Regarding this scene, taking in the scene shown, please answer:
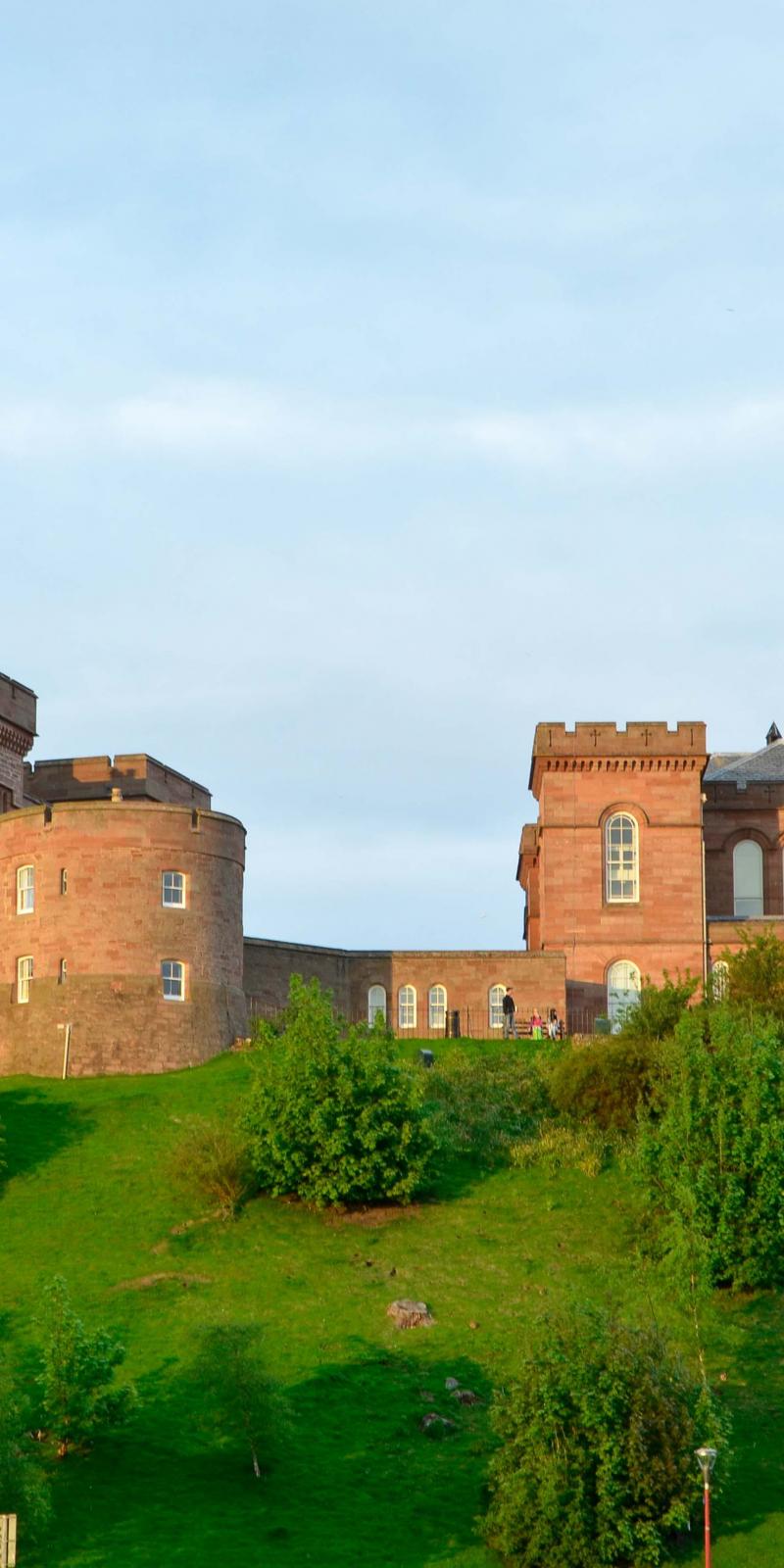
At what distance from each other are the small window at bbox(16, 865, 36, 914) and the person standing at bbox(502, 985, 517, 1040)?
1505 cm

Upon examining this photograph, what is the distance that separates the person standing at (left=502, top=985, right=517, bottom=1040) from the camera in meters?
76.6

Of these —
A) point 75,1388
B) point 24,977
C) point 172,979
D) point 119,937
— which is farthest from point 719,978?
point 75,1388

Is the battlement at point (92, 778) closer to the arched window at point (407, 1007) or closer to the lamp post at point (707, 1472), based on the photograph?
the arched window at point (407, 1007)

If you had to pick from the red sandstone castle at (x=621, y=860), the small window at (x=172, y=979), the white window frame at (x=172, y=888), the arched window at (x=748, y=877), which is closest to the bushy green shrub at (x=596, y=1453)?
the small window at (x=172, y=979)

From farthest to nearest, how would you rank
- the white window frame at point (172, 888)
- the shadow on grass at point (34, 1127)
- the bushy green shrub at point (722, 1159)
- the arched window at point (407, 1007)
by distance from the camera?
the arched window at point (407, 1007), the white window frame at point (172, 888), the shadow on grass at point (34, 1127), the bushy green shrub at point (722, 1159)

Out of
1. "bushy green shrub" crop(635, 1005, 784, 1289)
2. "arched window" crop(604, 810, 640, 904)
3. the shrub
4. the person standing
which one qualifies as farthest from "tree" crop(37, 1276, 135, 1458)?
"arched window" crop(604, 810, 640, 904)

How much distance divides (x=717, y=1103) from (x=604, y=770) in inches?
1010

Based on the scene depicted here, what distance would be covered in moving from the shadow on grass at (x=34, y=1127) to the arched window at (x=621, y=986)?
64.0ft

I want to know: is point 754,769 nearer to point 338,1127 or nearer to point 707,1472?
point 338,1127

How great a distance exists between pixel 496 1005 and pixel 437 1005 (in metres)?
1.88

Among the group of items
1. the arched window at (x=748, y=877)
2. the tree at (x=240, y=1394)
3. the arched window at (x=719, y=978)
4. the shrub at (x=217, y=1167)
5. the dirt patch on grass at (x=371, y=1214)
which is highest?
the arched window at (x=748, y=877)

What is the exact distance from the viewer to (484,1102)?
64.9 metres

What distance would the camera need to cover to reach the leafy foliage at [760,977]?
67.4 m

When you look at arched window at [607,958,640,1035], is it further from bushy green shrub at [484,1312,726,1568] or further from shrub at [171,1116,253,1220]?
bushy green shrub at [484,1312,726,1568]
